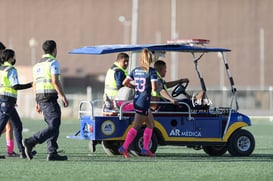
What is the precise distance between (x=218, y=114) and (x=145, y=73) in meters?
2.28

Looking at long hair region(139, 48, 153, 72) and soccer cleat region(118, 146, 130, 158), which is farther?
soccer cleat region(118, 146, 130, 158)

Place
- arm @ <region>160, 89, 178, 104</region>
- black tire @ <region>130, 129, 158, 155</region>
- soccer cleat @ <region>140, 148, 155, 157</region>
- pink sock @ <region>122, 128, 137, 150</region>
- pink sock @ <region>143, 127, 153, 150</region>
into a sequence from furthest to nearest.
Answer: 1. black tire @ <region>130, 129, 158, 155</region>
2. arm @ <region>160, 89, 178, 104</region>
3. soccer cleat @ <region>140, 148, 155, 157</region>
4. pink sock @ <region>143, 127, 153, 150</region>
5. pink sock @ <region>122, 128, 137, 150</region>

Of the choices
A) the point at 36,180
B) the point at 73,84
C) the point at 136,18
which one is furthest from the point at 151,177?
the point at 73,84

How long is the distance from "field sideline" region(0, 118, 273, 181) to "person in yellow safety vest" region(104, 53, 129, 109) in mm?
1061

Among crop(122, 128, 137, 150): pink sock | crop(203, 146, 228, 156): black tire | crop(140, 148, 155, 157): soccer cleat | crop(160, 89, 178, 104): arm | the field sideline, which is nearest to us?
the field sideline

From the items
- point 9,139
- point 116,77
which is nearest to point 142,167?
point 116,77

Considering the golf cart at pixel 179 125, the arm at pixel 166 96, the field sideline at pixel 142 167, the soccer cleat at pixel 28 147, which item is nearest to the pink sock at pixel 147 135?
the field sideline at pixel 142 167

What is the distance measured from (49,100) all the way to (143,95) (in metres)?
1.61

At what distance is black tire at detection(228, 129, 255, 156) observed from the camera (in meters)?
18.3

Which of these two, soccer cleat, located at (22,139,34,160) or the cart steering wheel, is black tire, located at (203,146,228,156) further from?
soccer cleat, located at (22,139,34,160)

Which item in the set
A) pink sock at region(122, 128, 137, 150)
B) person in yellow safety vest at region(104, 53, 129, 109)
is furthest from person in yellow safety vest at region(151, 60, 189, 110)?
pink sock at region(122, 128, 137, 150)

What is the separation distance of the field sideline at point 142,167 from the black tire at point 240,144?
166mm

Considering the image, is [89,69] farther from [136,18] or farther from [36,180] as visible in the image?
[36,180]

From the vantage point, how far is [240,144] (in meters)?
18.4
